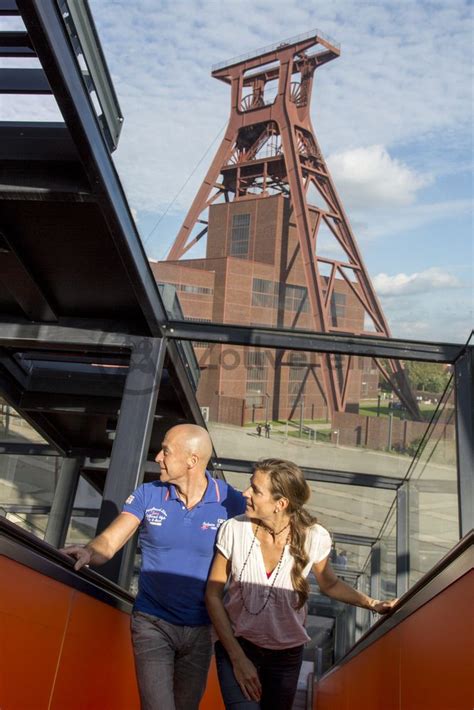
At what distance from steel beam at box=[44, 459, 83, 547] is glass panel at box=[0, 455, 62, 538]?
51cm

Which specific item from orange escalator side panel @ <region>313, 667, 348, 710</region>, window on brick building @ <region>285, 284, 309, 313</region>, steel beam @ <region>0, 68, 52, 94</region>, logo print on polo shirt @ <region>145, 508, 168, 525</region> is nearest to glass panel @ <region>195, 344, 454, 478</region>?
orange escalator side panel @ <region>313, 667, 348, 710</region>

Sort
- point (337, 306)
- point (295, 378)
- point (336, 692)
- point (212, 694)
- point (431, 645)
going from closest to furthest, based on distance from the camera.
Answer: point (431, 645) → point (212, 694) → point (336, 692) → point (295, 378) → point (337, 306)

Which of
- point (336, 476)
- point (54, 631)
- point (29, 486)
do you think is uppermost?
point (336, 476)

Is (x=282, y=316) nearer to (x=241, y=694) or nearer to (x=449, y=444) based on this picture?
(x=449, y=444)

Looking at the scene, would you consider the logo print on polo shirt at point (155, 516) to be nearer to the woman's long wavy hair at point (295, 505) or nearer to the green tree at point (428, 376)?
the woman's long wavy hair at point (295, 505)

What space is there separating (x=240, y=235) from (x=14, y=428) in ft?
32.2

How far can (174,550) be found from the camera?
2477 millimetres

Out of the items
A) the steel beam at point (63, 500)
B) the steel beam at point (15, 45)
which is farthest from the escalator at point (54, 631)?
the steel beam at point (63, 500)

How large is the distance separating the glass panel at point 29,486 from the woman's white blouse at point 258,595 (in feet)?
25.3

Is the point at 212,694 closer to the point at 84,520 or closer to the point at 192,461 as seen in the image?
the point at 192,461

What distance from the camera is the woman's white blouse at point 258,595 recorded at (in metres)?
2.30

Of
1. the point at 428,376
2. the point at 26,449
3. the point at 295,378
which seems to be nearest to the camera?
the point at 428,376

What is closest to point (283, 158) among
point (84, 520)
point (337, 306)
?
point (337, 306)

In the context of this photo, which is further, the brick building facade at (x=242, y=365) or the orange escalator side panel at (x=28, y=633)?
the brick building facade at (x=242, y=365)
